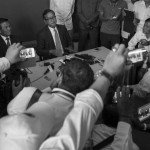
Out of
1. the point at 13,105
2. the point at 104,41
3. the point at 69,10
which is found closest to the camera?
the point at 13,105

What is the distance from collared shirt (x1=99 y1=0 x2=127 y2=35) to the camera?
4141 mm

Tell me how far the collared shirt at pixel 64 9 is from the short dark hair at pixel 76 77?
3723mm

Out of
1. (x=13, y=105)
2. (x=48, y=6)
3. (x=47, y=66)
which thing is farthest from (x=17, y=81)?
(x=48, y=6)

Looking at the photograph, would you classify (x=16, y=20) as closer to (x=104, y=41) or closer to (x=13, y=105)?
(x=104, y=41)

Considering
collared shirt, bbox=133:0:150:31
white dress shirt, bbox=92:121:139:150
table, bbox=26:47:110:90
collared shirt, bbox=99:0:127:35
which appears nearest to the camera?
white dress shirt, bbox=92:121:139:150

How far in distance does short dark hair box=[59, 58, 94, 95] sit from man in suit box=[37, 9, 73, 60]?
229 cm

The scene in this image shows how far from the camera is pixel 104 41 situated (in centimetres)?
441

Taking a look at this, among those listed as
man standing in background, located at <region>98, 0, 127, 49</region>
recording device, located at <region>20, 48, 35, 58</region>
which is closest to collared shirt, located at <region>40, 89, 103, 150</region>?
recording device, located at <region>20, 48, 35, 58</region>

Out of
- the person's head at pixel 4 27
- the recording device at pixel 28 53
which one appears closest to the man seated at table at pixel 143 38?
the recording device at pixel 28 53

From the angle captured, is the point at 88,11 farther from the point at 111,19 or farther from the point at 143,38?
the point at 143,38

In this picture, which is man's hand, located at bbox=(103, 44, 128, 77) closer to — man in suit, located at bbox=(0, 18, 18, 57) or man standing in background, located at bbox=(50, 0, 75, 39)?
man in suit, located at bbox=(0, 18, 18, 57)

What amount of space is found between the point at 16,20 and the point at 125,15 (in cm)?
217

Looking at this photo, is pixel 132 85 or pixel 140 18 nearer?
pixel 132 85

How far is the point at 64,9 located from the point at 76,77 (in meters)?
3.79
